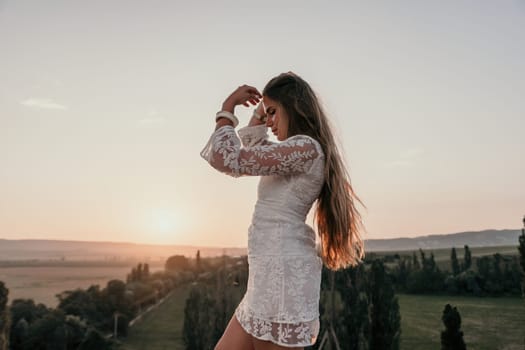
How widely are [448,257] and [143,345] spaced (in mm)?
19309

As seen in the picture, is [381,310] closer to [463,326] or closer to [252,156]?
[463,326]

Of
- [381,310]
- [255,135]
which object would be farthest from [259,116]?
[381,310]

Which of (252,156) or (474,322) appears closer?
(252,156)

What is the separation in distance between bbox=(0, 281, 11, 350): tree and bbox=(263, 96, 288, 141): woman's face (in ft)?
45.3

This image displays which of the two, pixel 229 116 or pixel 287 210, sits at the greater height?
pixel 229 116

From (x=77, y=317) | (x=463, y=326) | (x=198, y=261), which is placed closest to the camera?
(x=77, y=317)

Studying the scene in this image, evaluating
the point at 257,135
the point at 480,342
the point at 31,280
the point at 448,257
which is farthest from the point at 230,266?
the point at 257,135

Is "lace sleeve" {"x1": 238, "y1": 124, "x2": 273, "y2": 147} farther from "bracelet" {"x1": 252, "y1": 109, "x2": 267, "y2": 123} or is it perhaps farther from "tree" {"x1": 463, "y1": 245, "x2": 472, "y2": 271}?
"tree" {"x1": 463, "y1": 245, "x2": 472, "y2": 271}

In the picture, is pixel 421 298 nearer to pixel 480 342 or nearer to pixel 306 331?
pixel 480 342

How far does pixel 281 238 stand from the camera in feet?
4.00

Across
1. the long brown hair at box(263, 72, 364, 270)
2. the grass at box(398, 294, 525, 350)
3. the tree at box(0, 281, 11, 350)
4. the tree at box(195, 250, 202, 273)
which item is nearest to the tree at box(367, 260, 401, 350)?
the grass at box(398, 294, 525, 350)

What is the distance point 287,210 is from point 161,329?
25652 millimetres

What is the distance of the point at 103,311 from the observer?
71.2ft

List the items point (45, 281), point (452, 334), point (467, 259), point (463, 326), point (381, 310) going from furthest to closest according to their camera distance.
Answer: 1. point (467, 259)
2. point (45, 281)
3. point (463, 326)
4. point (381, 310)
5. point (452, 334)
